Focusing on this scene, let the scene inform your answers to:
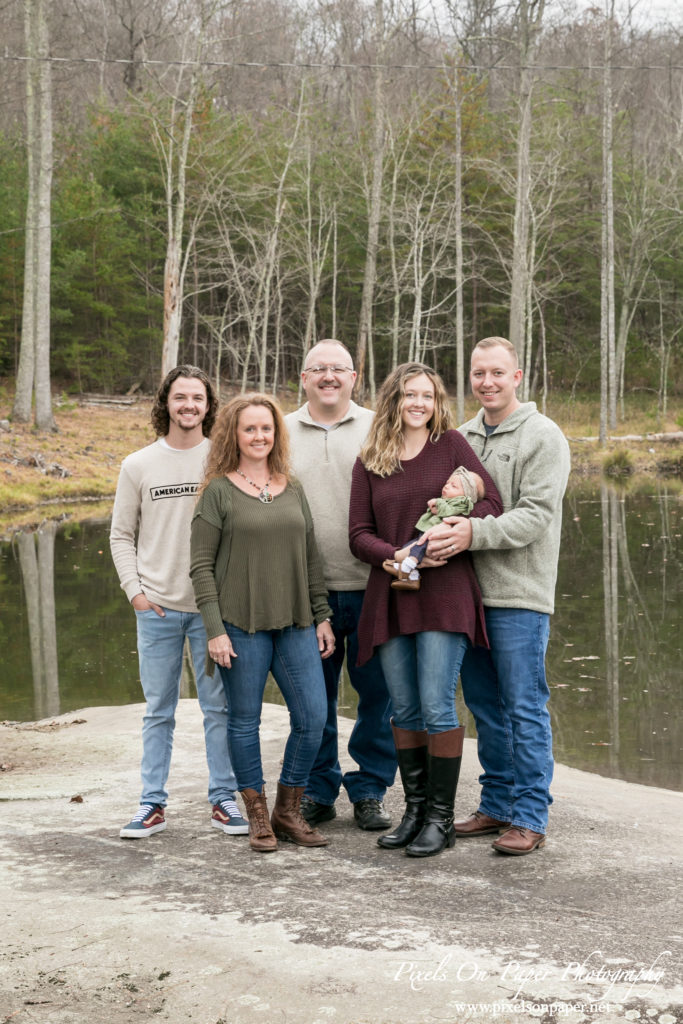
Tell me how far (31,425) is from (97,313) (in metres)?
10.2

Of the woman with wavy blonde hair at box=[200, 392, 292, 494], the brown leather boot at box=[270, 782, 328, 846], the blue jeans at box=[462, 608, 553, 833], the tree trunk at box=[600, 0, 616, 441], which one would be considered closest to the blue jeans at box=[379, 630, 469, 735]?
the blue jeans at box=[462, 608, 553, 833]

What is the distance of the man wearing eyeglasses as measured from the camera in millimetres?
4340

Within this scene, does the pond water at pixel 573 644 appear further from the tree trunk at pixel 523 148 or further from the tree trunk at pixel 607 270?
the tree trunk at pixel 607 270

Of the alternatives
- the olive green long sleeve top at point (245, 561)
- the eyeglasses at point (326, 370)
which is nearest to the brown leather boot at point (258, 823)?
the olive green long sleeve top at point (245, 561)

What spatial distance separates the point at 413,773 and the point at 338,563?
2.97ft

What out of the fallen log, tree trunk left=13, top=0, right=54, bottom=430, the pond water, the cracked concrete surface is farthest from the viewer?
the fallen log

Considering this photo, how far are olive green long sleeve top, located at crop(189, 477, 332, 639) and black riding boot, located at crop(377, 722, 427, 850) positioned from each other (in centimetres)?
61

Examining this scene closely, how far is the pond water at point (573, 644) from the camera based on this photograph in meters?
6.23

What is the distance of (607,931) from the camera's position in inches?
123

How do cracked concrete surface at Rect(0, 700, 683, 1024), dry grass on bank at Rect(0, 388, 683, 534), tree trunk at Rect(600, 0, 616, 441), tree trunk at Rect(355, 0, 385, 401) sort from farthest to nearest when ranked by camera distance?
tree trunk at Rect(355, 0, 385, 401) < tree trunk at Rect(600, 0, 616, 441) < dry grass on bank at Rect(0, 388, 683, 534) < cracked concrete surface at Rect(0, 700, 683, 1024)

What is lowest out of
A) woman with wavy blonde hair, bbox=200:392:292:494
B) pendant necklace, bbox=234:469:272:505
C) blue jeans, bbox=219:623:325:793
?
blue jeans, bbox=219:623:325:793

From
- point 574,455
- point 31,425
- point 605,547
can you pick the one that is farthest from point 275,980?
point 574,455

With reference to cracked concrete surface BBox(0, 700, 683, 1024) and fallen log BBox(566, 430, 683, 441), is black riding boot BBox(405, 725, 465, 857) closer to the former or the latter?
cracked concrete surface BBox(0, 700, 683, 1024)

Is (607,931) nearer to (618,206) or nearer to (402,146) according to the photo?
(402,146)
